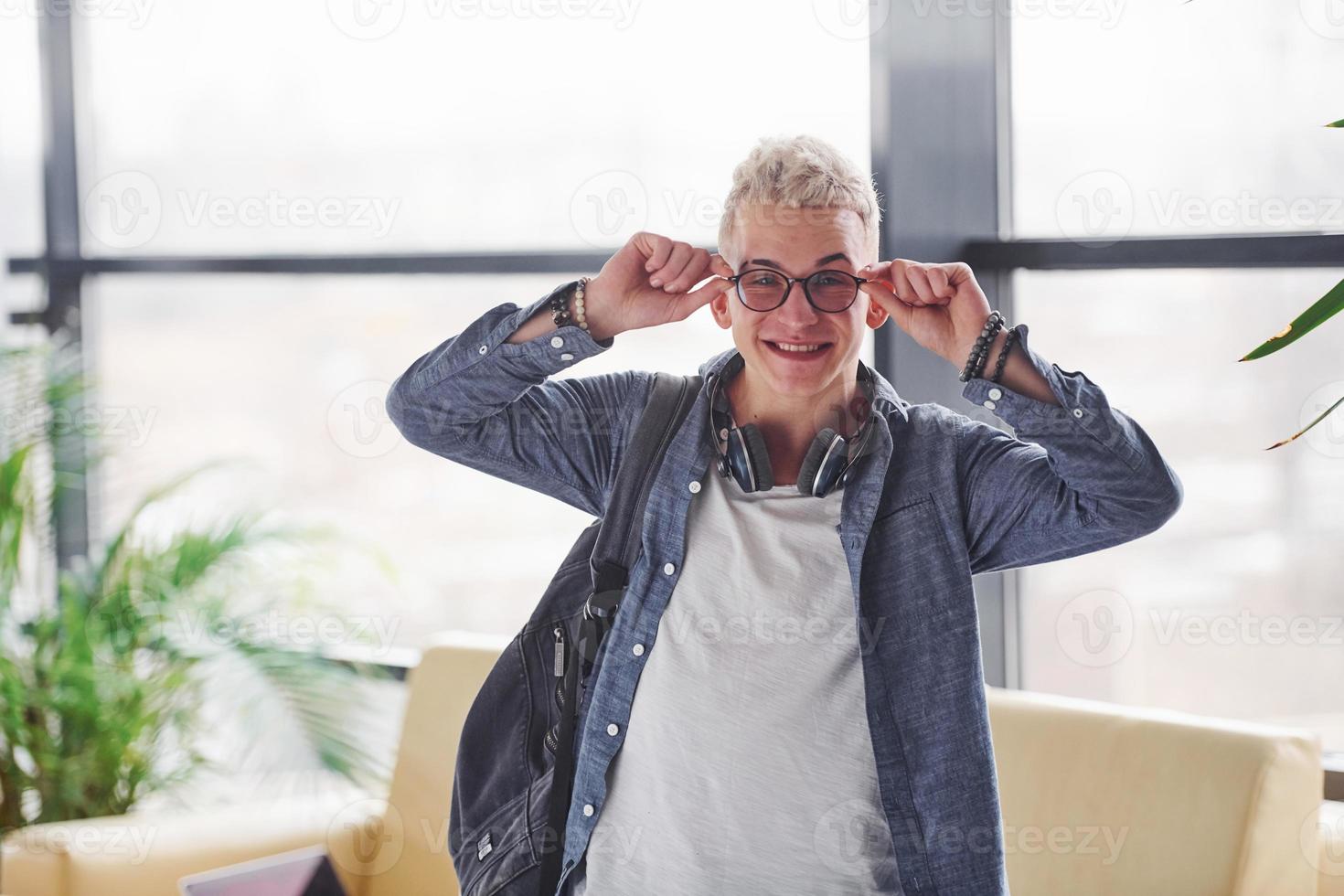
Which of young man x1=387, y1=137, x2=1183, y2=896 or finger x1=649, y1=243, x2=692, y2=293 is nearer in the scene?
young man x1=387, y1=137, x2=1183, y2=896

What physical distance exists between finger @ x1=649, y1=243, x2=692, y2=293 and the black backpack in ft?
0.48

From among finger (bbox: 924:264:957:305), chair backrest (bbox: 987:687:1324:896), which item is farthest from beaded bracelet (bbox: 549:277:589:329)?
chair backrest (bbox: 987:687:1324:896)

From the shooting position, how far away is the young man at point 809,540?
163cm

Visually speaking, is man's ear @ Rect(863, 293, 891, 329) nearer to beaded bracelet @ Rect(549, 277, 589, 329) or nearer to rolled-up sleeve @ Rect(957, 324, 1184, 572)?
rolled-up sleeve @ Rect(957, 324, 1184, 572)

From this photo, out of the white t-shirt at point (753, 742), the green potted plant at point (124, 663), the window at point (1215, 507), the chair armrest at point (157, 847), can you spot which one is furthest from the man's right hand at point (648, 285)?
the green potted plant at point (124, 663)

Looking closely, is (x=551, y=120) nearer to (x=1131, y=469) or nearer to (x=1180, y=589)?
(x=1180, y=589)

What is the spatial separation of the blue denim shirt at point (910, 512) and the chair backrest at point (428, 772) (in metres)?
1.00

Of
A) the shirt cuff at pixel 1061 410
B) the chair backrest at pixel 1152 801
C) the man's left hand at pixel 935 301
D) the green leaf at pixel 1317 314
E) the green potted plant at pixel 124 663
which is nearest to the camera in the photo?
the green leaf at pixel 1317 314

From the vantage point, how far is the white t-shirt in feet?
5.34

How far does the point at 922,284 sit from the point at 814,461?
0.86ft

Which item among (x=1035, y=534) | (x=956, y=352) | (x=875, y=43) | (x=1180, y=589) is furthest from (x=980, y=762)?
(x=875, y=43)

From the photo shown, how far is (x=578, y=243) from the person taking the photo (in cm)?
328

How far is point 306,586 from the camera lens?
137 inches

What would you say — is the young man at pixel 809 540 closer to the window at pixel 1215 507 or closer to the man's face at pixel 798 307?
the man's face at pixel 798 307
